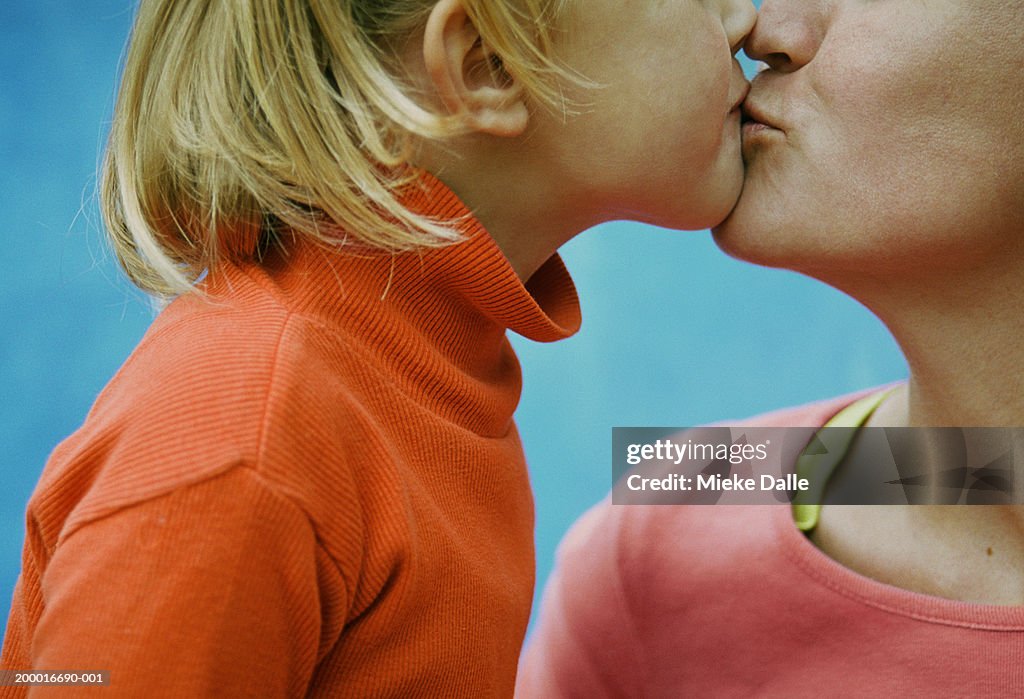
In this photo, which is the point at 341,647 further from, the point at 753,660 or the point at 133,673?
the point at 753,660

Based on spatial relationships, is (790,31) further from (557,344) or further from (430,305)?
(557,344)

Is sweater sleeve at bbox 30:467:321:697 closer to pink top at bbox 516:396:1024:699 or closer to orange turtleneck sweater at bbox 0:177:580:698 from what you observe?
orange turtleneck sweater at bbox 0:177:580:698

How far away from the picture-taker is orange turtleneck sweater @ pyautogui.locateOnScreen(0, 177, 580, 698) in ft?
1.83

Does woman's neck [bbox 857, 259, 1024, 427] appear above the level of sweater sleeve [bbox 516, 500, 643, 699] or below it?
above

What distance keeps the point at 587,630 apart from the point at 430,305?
0.40 m

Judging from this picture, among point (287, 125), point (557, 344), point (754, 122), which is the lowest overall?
point (287, 125)

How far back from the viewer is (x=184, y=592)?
55 cm

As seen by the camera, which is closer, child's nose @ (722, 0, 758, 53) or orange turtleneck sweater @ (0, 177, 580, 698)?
orange turtleneck sweater @ (0, 177, 580, 698)

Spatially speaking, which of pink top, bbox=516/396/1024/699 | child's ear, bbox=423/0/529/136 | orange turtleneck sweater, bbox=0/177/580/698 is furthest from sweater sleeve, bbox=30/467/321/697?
pink top, bbox=516/396/1024/699

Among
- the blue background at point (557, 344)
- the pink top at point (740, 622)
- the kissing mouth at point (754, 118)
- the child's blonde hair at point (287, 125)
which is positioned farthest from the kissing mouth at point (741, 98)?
the blue background at point (557, 344)

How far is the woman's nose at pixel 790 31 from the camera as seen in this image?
2.79 feet

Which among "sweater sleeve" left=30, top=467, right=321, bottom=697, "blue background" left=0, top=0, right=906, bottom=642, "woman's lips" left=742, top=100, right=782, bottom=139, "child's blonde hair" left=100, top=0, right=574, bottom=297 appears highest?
"blue background" left=0, top=0, right=906, bottom=642

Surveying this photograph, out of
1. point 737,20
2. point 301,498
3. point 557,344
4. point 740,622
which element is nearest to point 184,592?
point 301,498

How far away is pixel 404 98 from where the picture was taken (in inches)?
28.6
